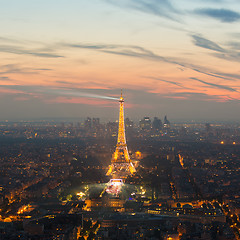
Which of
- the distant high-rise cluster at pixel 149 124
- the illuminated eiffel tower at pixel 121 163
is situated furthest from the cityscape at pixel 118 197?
the distant high-rise cluster at pixel 149 124

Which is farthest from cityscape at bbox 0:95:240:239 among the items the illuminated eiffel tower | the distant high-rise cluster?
the distant high-rise cluster

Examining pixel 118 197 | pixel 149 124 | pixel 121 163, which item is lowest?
pixel 149 124

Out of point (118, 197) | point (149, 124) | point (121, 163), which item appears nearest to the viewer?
point (118, 197)

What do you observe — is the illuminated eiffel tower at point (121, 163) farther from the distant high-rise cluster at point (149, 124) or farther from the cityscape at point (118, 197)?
the distant high-rise cluster at point (149, 124)

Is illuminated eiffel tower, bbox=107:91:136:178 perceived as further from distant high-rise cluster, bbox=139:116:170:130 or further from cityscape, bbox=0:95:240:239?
distant high-rise cluster, bbox=139:116:170:130

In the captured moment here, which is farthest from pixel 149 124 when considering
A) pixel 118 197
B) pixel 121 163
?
pixel 118 197

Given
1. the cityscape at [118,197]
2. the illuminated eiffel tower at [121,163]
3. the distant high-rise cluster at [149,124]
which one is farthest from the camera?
the distant high-rise cluster at [149,124]

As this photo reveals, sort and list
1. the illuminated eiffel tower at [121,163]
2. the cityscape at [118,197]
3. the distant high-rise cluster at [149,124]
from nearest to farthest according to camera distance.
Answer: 1. the cityscape at [118,197]
2. the illuminated eiffel tower at [121,163]
3. the distant high-rise cluster at [149,124]

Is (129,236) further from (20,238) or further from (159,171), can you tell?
(159,171)

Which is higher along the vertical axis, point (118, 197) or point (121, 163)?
point (118, 197)

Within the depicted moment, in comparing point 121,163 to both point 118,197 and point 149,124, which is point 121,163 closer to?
point 118,197

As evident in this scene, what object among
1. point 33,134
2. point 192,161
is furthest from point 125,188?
point 33,134

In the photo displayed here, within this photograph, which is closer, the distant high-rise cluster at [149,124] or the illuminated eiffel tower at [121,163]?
the illuminated eiffel tower at [121,163]
